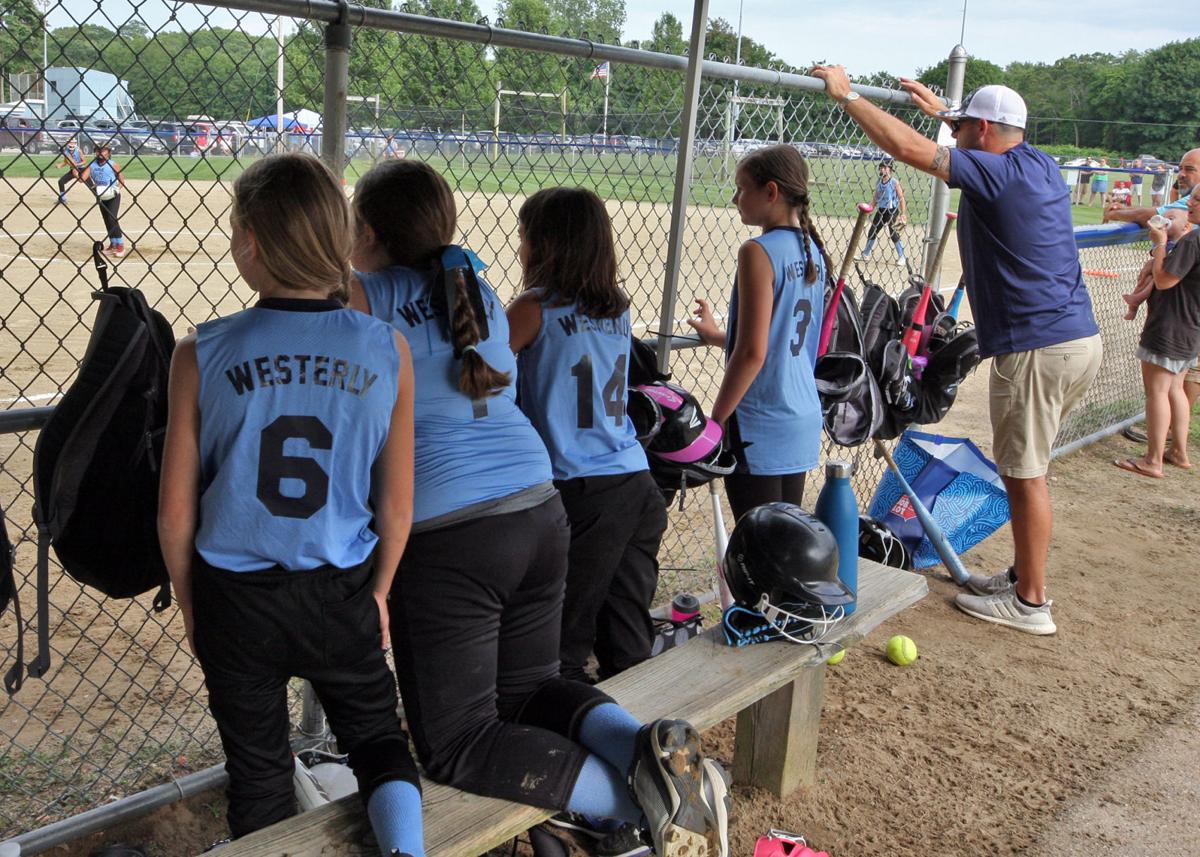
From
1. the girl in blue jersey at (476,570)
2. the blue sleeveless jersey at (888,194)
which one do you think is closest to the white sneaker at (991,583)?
the blue sleeveless jersey at (888,194)

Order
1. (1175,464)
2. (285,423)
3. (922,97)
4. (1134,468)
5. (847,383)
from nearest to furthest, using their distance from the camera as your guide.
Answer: (285,423), (847,383), (922,97), (1134,468), (1175,464)

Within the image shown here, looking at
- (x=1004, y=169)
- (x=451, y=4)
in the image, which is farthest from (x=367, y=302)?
(x=451, y=4)

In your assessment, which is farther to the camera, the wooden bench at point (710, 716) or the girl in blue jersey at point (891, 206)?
the girl in blue jersey at point (891, 206)

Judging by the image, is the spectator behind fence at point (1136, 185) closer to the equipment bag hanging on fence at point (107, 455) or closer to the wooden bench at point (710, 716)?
the wooden bench at point (710, 716)

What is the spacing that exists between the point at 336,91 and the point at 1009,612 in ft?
12.5

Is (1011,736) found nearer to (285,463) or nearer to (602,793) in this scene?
(602,793)

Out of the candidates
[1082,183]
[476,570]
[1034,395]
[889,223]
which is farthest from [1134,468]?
[1082,183]

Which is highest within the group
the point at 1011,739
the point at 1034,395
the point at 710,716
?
the point at 1034,395

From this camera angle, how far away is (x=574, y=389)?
288cm

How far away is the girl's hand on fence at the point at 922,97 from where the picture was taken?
4.77m

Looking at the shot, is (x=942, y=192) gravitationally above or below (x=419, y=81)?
below

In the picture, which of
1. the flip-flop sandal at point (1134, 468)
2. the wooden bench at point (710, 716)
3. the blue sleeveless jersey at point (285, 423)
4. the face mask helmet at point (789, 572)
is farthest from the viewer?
the flip-flop sandal at point (1134, 468)

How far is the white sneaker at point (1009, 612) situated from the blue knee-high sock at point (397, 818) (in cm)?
351

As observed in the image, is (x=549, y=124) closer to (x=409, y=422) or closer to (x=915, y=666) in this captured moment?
(x=409, y=422)
